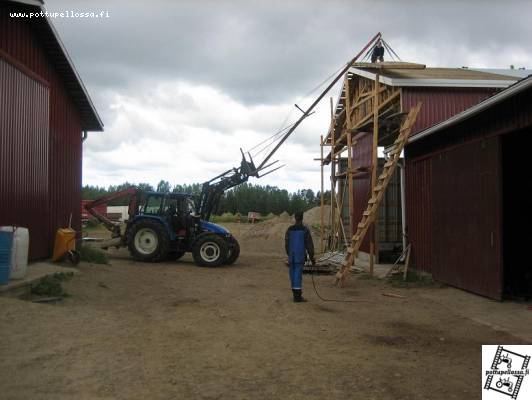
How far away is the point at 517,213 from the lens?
9.98 m

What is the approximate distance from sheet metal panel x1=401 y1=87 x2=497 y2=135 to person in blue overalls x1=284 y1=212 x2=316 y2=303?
628 centimetres

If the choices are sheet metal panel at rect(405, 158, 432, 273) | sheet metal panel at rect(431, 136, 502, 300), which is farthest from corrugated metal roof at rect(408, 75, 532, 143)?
sheet metal panel at rect(405, 158, 432, 273)

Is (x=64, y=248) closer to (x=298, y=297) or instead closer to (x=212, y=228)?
(x=212, y=228)

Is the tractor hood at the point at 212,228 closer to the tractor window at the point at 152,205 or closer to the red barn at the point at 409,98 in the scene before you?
the tractor window at the point at 152,205

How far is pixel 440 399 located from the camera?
455cm

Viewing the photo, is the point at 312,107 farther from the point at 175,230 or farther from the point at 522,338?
the point at 522,338

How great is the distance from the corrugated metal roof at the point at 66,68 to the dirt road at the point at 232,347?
5778mm

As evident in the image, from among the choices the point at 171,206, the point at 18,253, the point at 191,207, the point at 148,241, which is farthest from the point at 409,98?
the point at 18,253

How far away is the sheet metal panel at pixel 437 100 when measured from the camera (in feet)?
47.8

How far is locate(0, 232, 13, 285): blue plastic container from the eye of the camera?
331 inches

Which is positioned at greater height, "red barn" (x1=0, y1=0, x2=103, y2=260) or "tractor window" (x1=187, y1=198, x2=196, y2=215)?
"red barn" (x1=0, y1=0, x2=103, y2=260)

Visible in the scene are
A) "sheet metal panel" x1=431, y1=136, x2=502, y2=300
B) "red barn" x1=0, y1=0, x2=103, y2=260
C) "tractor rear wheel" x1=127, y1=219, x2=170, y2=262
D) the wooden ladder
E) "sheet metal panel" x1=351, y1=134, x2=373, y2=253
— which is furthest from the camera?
"sheet metal panel" x1=351, y1=134, x2=373, y2=253

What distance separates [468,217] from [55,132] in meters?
10.5

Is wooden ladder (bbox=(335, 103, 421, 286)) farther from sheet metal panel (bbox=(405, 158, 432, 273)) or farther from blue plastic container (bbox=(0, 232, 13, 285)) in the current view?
blue plastic container (bbox=(0, 232, 13, 285))
